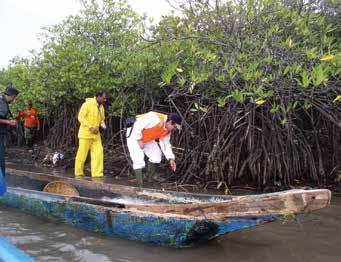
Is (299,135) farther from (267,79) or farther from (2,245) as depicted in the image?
(2,245)

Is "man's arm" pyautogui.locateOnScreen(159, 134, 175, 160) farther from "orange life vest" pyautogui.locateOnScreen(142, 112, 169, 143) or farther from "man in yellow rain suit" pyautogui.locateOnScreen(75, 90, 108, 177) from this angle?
"man in yellow rain suit" pyautogui.locateOnScreen(75, 90, 108, 177)

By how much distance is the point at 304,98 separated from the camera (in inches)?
226

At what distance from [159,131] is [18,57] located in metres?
7.23

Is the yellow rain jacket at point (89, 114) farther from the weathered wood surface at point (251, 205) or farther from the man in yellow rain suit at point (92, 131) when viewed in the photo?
the weathered wood surface at point (251, 205)

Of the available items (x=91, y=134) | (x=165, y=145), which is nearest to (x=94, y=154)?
(x=91, y=134)

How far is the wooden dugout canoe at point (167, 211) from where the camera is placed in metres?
3.41

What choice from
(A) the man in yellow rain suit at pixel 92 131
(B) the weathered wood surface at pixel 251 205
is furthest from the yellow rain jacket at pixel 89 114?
(B) the weathered wood surface at pixel 251 205

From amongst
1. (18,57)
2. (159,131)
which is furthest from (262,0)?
(18,57)

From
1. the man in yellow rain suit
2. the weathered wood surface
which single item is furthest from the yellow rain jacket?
the weathered wood surface

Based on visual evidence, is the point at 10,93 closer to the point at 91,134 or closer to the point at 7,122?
the point at 7,122

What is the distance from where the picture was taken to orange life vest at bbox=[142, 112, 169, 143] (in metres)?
5.67

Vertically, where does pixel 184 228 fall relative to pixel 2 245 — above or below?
below

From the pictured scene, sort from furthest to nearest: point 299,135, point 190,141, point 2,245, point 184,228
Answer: point 190,141 → point 299,135 → point 184,228 → point 2,245

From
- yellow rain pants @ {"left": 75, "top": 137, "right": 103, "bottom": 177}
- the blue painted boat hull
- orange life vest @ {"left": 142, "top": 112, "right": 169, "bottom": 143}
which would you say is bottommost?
the blue painted boat hull
